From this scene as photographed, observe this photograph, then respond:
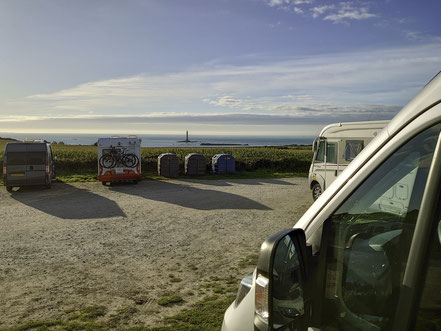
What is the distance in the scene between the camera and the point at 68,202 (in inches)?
574

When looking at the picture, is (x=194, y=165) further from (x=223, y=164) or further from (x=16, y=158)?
(x=16, y=158)

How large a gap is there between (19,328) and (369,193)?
5.21 metres

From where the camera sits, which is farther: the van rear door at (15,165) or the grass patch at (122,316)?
the van rear door at (15,165)

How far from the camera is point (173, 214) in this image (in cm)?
1234

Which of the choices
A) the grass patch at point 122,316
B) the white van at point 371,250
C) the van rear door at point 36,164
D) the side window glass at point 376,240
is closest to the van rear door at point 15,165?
the van rear door at point 36,164

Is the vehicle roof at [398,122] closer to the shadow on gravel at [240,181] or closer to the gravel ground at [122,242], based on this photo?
the gravel ground at [122,242]

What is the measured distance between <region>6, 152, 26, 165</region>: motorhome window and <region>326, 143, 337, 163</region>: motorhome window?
44.2ft

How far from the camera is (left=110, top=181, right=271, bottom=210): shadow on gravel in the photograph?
549 inches

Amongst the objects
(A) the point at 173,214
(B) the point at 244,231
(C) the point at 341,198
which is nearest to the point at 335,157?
(B) the point at 244,231

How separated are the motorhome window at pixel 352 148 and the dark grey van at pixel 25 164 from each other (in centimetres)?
1328

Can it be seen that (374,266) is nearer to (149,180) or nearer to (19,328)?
(19,328)

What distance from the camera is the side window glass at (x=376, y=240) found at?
1.48 meters

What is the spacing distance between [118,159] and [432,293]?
18.7 m

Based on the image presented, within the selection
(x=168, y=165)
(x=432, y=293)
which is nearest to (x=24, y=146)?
(x=168, y=165)
